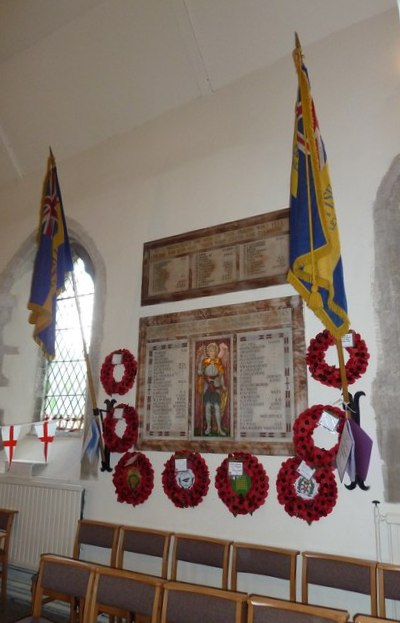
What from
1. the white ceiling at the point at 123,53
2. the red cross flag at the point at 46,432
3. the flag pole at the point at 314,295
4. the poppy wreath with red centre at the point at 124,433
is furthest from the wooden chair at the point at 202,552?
the white ceiling at the point at 123,53

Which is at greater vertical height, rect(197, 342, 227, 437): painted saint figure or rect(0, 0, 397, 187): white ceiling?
rect(0, 0, 397, 187): white ceiling

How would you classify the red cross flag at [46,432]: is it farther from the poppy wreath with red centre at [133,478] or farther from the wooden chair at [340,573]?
the wooden chair at [340,573]

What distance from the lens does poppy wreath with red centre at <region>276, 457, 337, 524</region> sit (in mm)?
3219

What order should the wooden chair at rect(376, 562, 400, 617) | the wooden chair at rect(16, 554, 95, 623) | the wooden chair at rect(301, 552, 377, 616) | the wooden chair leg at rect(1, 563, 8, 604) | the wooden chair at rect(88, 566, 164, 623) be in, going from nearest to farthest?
the wooden chair at rect(88, 566, 164, 623)
the wooden chair at rect(16, 554, 95, 623)
the wooden chair at rect(376, 562, 400, 617)
the wooden chair at rect(301, 552, 377, 616)
the wooden chair leg at rect(1, 563, 8, 604)

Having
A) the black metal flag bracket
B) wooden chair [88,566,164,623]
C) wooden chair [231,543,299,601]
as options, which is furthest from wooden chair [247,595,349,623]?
the black metal flag bracket

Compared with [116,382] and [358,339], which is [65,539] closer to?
[116,382]

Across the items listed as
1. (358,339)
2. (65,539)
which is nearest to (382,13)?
(358,339)

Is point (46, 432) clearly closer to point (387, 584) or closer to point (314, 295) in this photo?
point (314, 295)

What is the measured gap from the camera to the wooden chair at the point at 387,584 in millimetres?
2697

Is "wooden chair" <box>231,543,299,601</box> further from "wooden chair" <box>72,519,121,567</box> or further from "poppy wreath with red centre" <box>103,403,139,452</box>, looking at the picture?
"poppy wreath with red centre" <box>103,403,139,452</box>

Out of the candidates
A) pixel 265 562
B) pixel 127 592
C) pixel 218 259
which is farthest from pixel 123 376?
pixel 127 592

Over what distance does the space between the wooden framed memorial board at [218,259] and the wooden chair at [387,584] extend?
1959 millimetres

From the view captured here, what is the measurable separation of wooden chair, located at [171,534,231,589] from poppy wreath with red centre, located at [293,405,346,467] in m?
0.79

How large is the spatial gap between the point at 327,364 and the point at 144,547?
6.11ft
